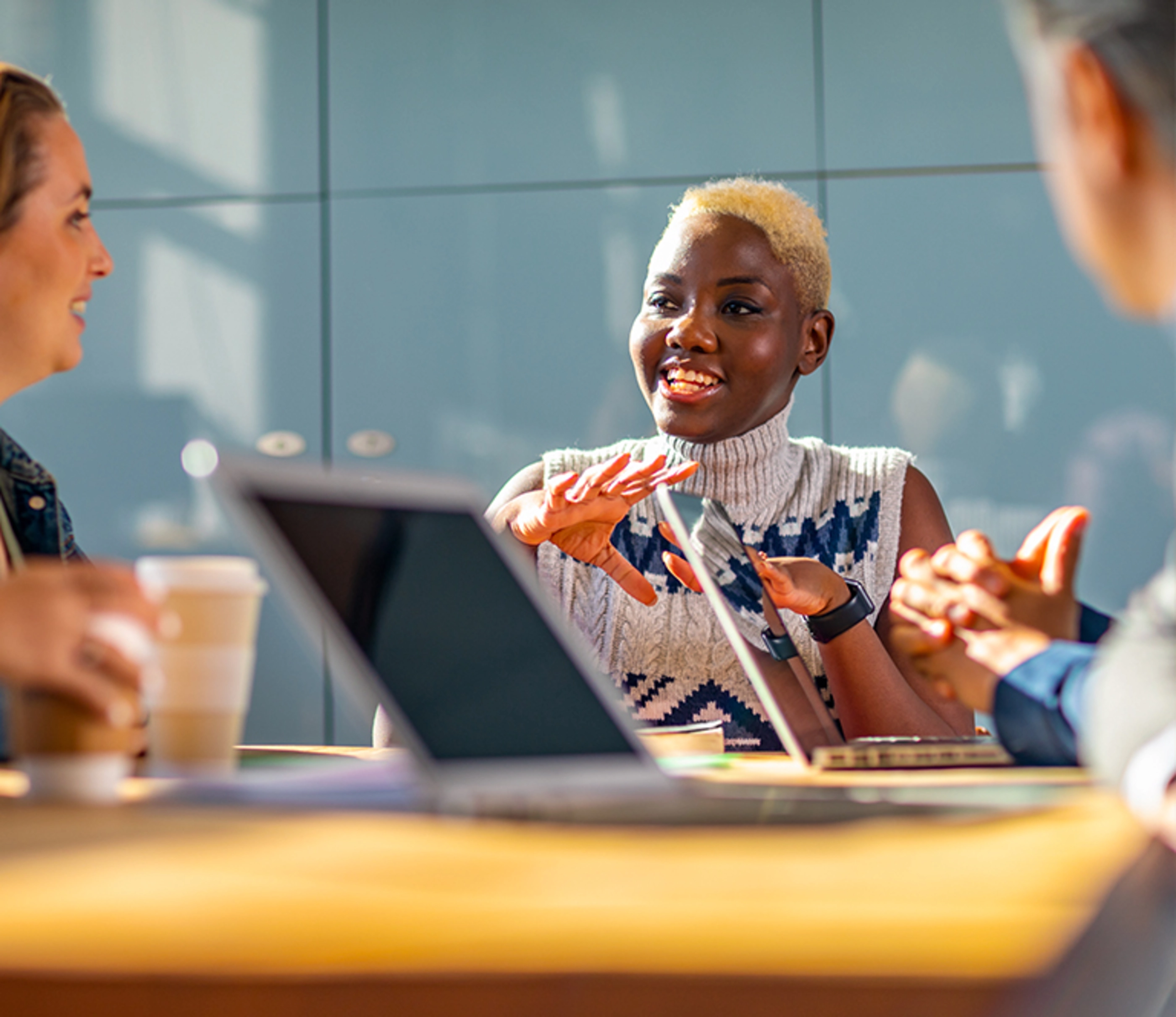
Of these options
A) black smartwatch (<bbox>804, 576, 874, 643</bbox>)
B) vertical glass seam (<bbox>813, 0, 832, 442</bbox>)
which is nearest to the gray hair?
black smartwatch (<bbox>804, 576, 874, 643</bbox>)

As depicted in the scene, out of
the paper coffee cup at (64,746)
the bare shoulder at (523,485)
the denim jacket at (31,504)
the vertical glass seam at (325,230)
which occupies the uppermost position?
the vertical glass seam at (325,230)

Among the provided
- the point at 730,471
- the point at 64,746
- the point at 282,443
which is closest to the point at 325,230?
the point at 282,443

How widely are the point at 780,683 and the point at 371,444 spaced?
2016mm

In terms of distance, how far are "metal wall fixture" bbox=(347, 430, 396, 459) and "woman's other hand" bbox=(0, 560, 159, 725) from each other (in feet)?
7.16

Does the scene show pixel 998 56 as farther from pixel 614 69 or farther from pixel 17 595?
pixel 17 595

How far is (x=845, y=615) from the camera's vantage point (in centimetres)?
125

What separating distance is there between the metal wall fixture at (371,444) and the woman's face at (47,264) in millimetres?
1563

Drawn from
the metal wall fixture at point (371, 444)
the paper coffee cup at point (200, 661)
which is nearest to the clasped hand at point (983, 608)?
the paper coffee cup at point (200, 661)

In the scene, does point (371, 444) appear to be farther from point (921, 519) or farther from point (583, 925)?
point (583, 925)

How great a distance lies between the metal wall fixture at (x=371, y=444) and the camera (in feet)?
9.09

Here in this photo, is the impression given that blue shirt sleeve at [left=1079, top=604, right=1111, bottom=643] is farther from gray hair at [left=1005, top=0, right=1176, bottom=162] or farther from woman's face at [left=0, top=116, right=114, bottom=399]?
woman's face at [left=0, top=116, right=114, bottom=399]

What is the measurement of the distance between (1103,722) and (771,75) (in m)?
2.39

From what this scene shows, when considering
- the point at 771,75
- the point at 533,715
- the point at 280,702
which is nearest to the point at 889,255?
the point at 771,75

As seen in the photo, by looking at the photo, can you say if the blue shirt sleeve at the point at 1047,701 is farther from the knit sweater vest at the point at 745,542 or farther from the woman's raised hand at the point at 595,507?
the knit sweater vest at the point at 745,542
